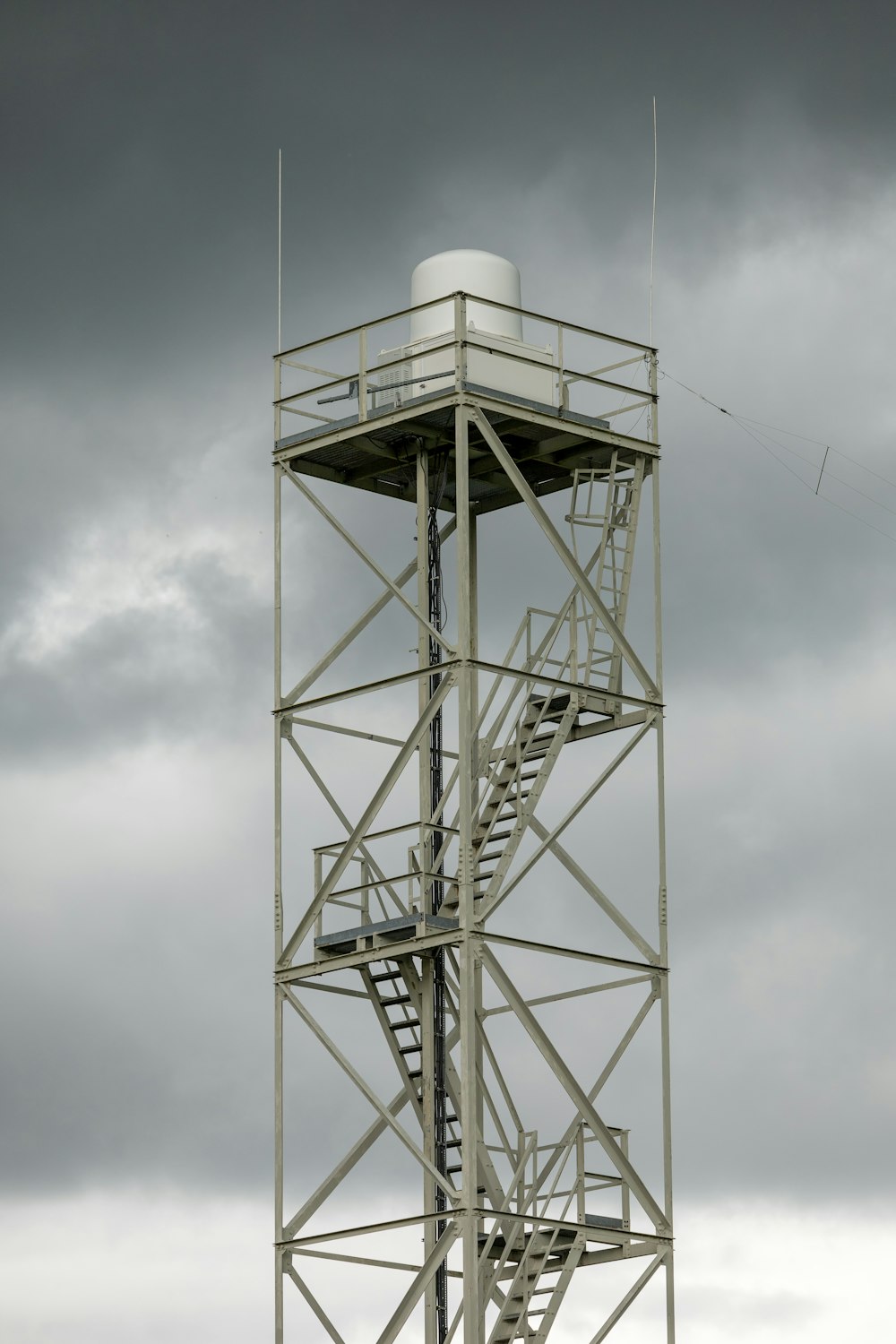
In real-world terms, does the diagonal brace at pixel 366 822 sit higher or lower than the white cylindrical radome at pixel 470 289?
lower

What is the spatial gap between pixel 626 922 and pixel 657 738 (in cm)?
317

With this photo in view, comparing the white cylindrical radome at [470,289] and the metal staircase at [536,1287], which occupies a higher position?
the white cylindrical radome at [470,289]

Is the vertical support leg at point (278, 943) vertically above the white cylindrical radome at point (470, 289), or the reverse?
the white cylindrical radome at point (470, 289)

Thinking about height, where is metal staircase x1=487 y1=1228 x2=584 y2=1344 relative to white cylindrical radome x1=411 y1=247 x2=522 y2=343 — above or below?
below

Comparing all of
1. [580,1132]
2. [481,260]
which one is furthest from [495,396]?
[580,1132]

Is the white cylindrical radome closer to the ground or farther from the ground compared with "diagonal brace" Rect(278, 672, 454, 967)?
farther from the ground

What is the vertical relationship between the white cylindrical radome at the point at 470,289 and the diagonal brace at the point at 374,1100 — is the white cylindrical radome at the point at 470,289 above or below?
above

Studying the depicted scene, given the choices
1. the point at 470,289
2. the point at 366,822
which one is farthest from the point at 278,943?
the point at 470,289

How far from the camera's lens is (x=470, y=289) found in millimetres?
61594

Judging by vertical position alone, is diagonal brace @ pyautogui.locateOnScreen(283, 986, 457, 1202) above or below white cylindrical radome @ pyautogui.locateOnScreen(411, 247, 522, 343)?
below

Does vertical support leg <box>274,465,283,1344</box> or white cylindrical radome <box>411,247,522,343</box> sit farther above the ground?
white cylindrical radome <box>411,247,522,343</box>

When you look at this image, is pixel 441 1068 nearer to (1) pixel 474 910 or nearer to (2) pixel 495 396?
(1) pixel 474 910

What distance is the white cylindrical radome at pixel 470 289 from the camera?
6144 cm

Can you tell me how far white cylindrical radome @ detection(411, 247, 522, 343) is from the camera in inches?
2419
